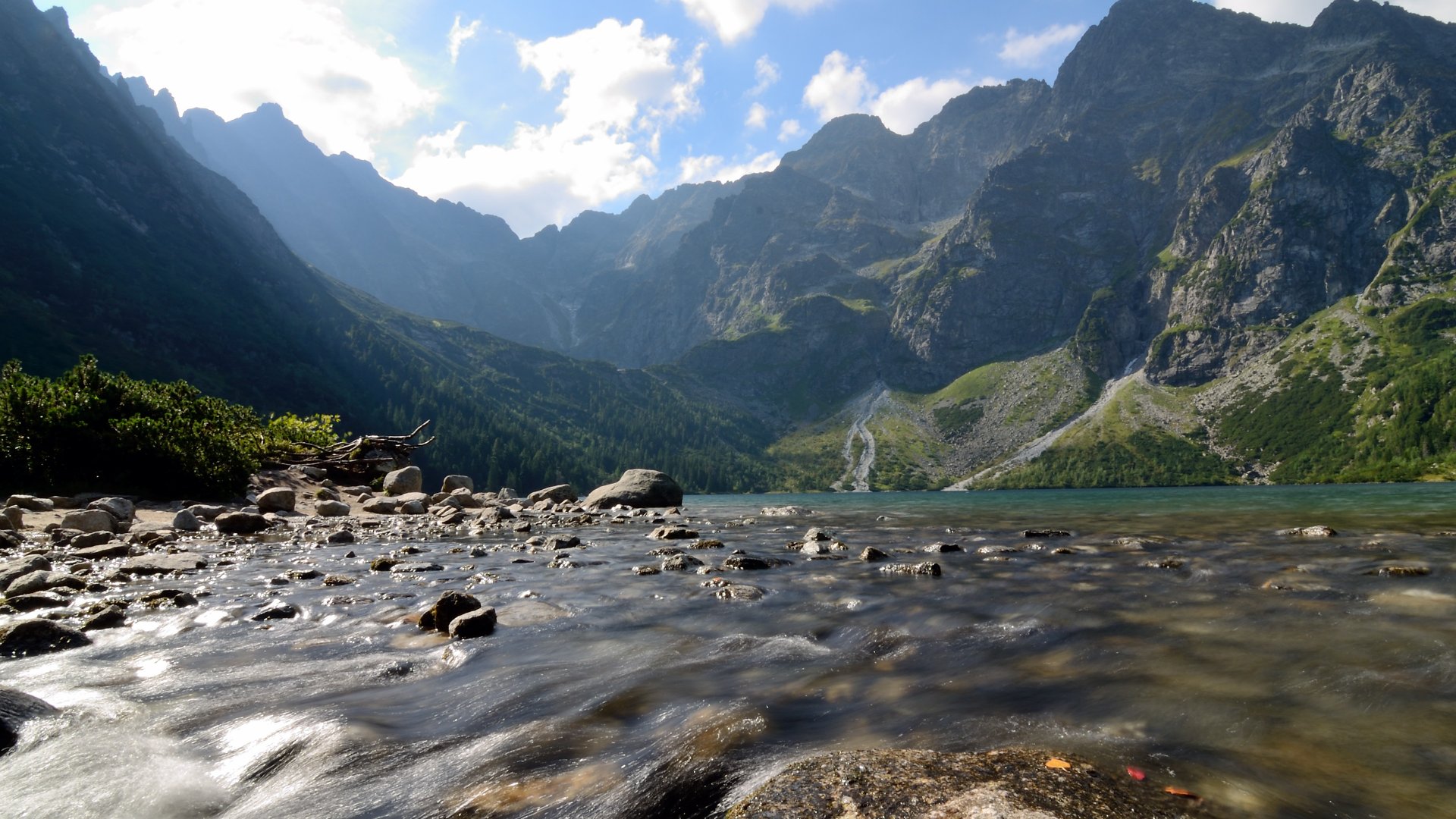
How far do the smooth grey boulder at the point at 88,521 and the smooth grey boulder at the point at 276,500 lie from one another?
9575 millimetres

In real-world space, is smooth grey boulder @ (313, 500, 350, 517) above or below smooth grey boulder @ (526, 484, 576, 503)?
above

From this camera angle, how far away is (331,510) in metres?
33.2

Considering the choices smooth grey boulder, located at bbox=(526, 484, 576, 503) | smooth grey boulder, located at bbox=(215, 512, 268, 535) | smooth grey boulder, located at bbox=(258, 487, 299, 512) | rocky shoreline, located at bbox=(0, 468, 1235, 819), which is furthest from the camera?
smooth grey boulder, located at bbox=(526, 484, 576, 503)

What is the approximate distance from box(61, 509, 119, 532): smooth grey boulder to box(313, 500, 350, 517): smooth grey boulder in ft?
38.8

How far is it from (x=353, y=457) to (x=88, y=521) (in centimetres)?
2506

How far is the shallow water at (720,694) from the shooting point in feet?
16.6

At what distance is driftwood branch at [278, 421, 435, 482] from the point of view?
42.9 metres

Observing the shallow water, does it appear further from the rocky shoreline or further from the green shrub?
the green shrub

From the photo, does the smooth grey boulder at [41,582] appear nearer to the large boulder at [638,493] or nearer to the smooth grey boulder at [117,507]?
the smooth grey boulder at [117,507]

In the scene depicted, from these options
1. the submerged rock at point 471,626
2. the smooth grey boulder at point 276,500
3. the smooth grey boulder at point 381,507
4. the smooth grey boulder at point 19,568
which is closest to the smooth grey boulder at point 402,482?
the smooth grey boulder at point 381,507

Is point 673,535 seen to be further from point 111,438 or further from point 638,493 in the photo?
point 638,493

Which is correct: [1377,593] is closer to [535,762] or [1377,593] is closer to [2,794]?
[535,762]

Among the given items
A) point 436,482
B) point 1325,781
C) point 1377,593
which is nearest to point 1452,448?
point 1377,593

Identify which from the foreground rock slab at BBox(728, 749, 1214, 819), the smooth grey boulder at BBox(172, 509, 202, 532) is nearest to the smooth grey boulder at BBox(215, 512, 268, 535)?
the smooth grey boulder at BBox(172, 509, 202, 532)
